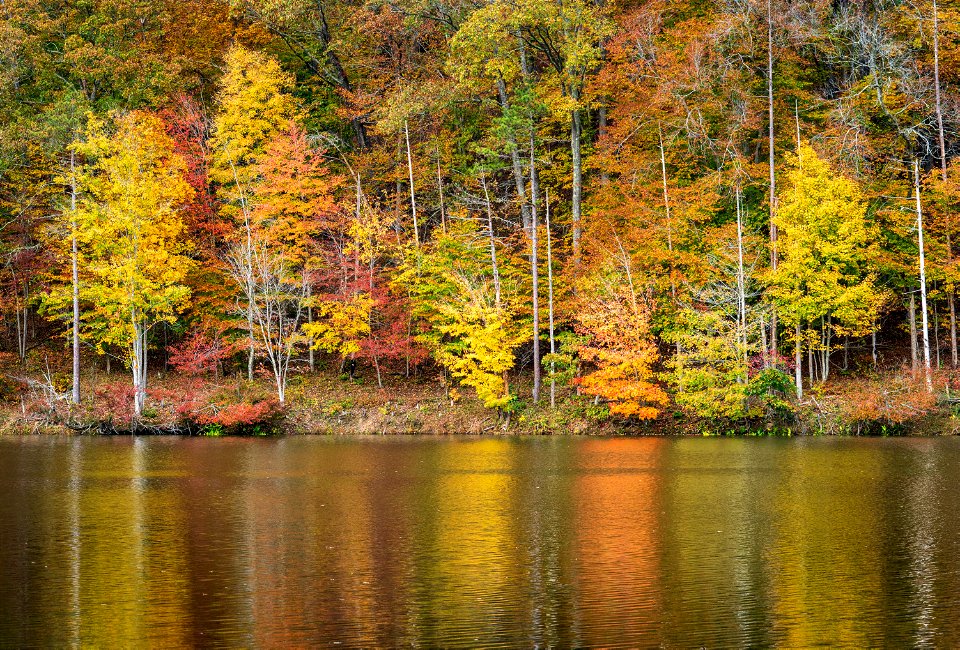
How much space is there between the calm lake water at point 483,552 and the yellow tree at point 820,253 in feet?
36.6

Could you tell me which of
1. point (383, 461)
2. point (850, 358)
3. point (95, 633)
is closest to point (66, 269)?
point (383, 461)

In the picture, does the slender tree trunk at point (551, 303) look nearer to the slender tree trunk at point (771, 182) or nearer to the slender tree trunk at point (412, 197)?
the slender tree trunk at point (412, 197)

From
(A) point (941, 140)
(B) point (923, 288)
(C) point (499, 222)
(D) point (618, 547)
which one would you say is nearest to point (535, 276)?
(C) point (499, 222)

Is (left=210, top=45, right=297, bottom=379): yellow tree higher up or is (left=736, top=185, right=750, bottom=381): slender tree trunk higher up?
(left=210, top=45, right=297, bottom=379): yellow tree

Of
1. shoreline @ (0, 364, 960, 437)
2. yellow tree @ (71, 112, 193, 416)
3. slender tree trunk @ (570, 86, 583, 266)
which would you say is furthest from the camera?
slender tree trunk @ (570, 86, 583, 266)

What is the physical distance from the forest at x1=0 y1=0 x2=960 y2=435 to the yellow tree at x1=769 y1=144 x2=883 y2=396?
0.15 metres

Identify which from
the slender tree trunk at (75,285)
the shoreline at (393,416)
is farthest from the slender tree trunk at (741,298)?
the slender tree trunk at (75,285)

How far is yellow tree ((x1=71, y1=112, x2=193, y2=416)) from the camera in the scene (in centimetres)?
4431

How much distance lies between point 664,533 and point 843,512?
4.29m

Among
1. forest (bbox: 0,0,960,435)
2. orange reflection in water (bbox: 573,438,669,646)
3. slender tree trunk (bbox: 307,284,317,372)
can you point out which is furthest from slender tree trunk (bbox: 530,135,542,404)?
orange reflection in water (bbox: 573,438,669,646)

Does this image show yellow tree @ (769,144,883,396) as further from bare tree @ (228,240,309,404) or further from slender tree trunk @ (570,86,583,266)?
bare tree @ (228,240,309,404)

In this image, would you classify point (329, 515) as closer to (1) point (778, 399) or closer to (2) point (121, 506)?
(2) point (121, 506)

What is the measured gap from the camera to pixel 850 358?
47062mm

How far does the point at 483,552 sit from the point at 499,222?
34.9 meters
